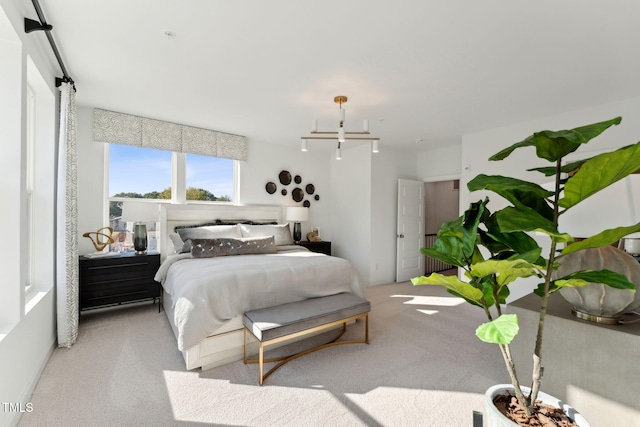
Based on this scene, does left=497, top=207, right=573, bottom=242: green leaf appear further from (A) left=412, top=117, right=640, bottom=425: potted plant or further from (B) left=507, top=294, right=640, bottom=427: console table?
(B) left=507, top=294, right=640, bottom=427: console table

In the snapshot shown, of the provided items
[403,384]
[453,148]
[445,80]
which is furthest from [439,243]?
[453,148]

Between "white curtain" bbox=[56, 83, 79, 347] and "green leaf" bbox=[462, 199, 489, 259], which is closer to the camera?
"green leaf" bbox=[462, 199, 489, 259]

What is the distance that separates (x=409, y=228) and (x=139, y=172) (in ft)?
15.2

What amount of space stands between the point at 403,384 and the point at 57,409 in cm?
232

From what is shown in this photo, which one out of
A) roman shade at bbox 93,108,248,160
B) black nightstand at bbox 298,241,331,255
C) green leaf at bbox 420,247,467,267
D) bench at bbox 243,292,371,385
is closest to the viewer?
green leaf at bbox 420,247,467,267

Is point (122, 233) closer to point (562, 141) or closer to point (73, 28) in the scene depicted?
point (73, 28)

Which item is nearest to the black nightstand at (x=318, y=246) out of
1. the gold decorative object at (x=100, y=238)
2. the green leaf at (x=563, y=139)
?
the gold decorative object at (x=100, y=238)

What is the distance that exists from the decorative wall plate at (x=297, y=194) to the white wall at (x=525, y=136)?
2.80 meters

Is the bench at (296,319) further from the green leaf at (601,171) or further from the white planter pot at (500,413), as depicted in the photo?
the green leaf at (601,171)

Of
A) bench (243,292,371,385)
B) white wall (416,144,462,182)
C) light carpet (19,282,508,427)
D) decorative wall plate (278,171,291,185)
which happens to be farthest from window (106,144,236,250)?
white wall (416,144,462,182)

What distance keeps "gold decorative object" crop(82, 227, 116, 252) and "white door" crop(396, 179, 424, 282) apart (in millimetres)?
4470

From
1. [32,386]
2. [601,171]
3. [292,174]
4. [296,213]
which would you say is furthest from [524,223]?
[292,174]

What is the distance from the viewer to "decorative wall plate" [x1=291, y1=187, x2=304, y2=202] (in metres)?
5.41

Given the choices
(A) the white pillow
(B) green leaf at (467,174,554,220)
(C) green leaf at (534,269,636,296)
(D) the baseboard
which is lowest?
(D) the baseboard
